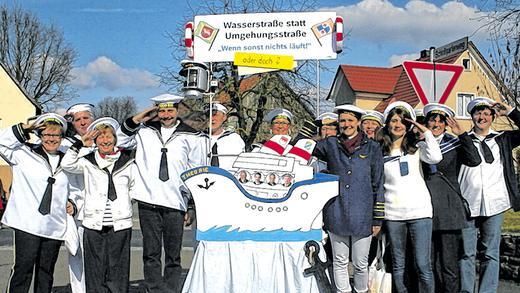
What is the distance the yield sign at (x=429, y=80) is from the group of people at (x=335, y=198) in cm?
80

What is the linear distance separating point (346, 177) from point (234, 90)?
16.4 metres

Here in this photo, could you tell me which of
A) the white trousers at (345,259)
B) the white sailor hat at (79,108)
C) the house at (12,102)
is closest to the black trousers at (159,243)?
the white sailor hat at (79,108)

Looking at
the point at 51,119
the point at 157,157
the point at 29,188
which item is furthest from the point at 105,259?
the point at 51,119

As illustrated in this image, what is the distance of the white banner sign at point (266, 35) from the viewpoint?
727 cm

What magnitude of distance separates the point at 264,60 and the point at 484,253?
313 centimetres

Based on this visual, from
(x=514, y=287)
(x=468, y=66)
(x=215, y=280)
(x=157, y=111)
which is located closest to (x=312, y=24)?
(x=157, y=111)

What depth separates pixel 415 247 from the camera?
6.17 meters

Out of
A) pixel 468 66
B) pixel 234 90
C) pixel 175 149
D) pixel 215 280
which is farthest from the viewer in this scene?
pixel 468 66

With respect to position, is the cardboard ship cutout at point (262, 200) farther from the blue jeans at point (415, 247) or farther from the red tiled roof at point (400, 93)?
the red tiled roof at point (400, 93)

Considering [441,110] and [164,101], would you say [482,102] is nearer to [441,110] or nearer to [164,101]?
[441,110]

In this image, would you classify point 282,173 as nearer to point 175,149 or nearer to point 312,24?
point 175,149

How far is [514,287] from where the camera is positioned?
7.80m

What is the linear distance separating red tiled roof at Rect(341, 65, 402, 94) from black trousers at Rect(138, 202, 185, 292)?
3284cm

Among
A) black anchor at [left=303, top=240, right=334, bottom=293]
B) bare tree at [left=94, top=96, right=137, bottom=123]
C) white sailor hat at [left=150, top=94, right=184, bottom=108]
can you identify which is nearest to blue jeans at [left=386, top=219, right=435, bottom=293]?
black anchor at [left=303, top=240, right=334, bottom=293]
